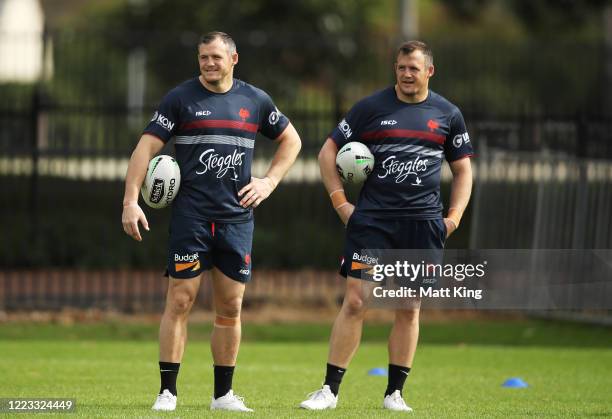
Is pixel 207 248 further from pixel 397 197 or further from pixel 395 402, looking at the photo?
pixel 395 402

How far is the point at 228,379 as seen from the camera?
8.21 metres

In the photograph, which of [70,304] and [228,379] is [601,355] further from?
[70,304]

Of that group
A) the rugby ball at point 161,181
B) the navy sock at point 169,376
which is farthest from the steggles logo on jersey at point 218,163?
the navy sock at point 169,376

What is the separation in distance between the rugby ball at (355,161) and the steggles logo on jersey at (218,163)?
0.66 m

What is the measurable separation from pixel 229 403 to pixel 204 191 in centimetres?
128

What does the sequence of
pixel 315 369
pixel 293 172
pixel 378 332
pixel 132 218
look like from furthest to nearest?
1. pixel 293 172
2. pixel 378 332
3. pixel 315 369
4. pixel 132 218

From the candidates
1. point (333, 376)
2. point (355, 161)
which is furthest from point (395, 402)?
point (355, 161)

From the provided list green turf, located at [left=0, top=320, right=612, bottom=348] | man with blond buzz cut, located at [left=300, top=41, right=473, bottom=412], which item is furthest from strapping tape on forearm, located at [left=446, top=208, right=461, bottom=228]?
green turf, located at [left=0, top=320, right=612, bottom=348]

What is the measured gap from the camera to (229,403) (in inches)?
320

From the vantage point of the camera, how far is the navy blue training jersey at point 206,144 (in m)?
7.98

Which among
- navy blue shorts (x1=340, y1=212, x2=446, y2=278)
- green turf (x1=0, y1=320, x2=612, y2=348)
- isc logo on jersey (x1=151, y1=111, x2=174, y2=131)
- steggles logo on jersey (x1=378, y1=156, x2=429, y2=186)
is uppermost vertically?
isc logo on jersey (x1=151, y1=111, x2=174, y2=131)

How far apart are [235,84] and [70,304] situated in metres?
8.71

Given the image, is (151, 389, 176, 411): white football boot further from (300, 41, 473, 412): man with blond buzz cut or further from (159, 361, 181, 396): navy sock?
(300, 41, 473, 412): man with blond buzz cut

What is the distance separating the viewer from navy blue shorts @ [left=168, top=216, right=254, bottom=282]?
26.1 feet
